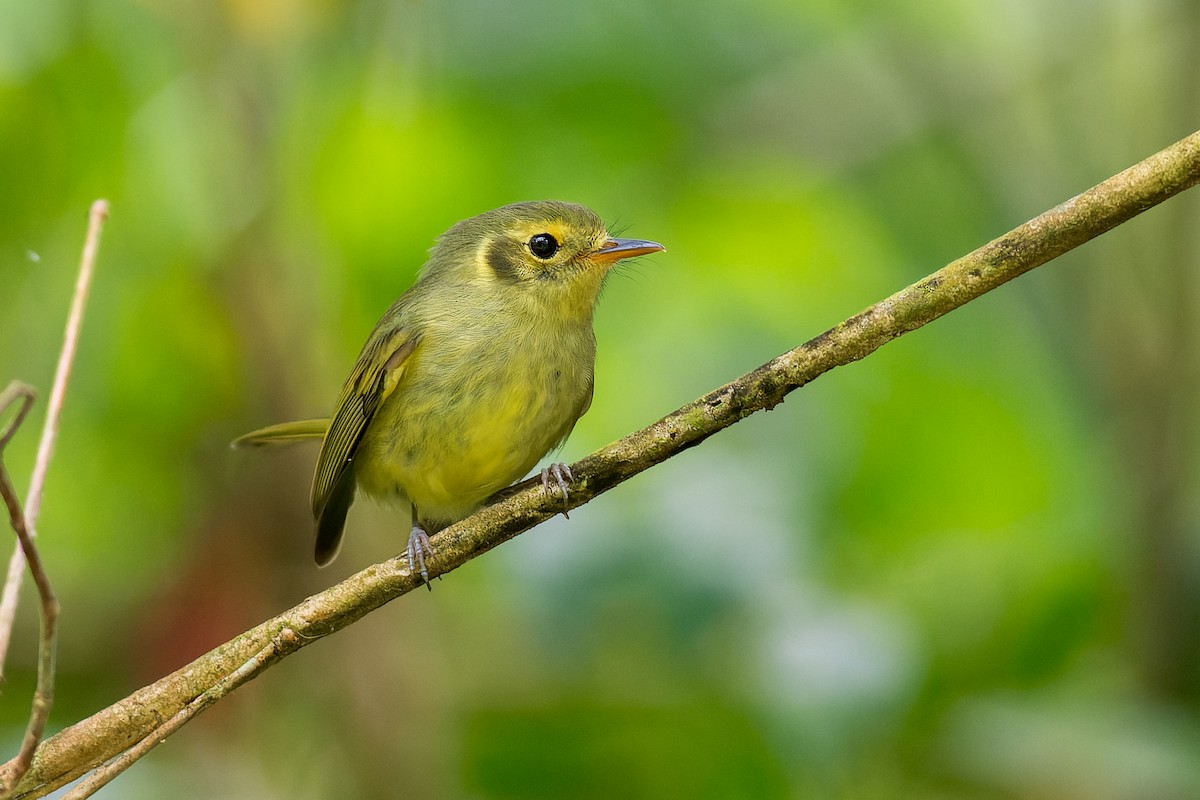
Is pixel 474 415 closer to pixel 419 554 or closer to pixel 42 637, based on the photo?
pixel 419 554

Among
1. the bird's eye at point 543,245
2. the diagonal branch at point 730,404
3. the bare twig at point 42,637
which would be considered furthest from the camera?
the bird's eye at point 543,245

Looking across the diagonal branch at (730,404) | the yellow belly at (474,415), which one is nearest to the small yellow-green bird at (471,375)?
the yellow belly at (474,415)

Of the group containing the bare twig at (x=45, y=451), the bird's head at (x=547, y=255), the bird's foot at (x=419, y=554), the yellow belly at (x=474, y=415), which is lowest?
the bare twig at (x=45, y=451)

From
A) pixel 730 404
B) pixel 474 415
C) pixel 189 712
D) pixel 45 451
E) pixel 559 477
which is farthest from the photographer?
pixel 474 415

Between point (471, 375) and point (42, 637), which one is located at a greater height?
point (471, 375)

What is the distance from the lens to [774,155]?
492cm

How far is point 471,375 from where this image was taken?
3.39 meters

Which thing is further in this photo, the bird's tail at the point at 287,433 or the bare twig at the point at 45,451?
the bird's tail at the point at 287,433

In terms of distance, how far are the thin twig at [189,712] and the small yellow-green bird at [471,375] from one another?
1.26 metres

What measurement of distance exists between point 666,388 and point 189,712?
9.40 ft

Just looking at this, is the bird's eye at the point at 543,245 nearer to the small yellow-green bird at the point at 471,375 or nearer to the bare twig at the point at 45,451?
the small yellow-green bird at the point at 471,375

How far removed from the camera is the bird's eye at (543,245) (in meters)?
3.66

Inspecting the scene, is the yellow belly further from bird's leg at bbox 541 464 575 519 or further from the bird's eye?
bird's leg at bbox 541 464 575 519

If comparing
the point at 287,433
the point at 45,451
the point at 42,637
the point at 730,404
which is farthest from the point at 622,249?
the point at 42,637
